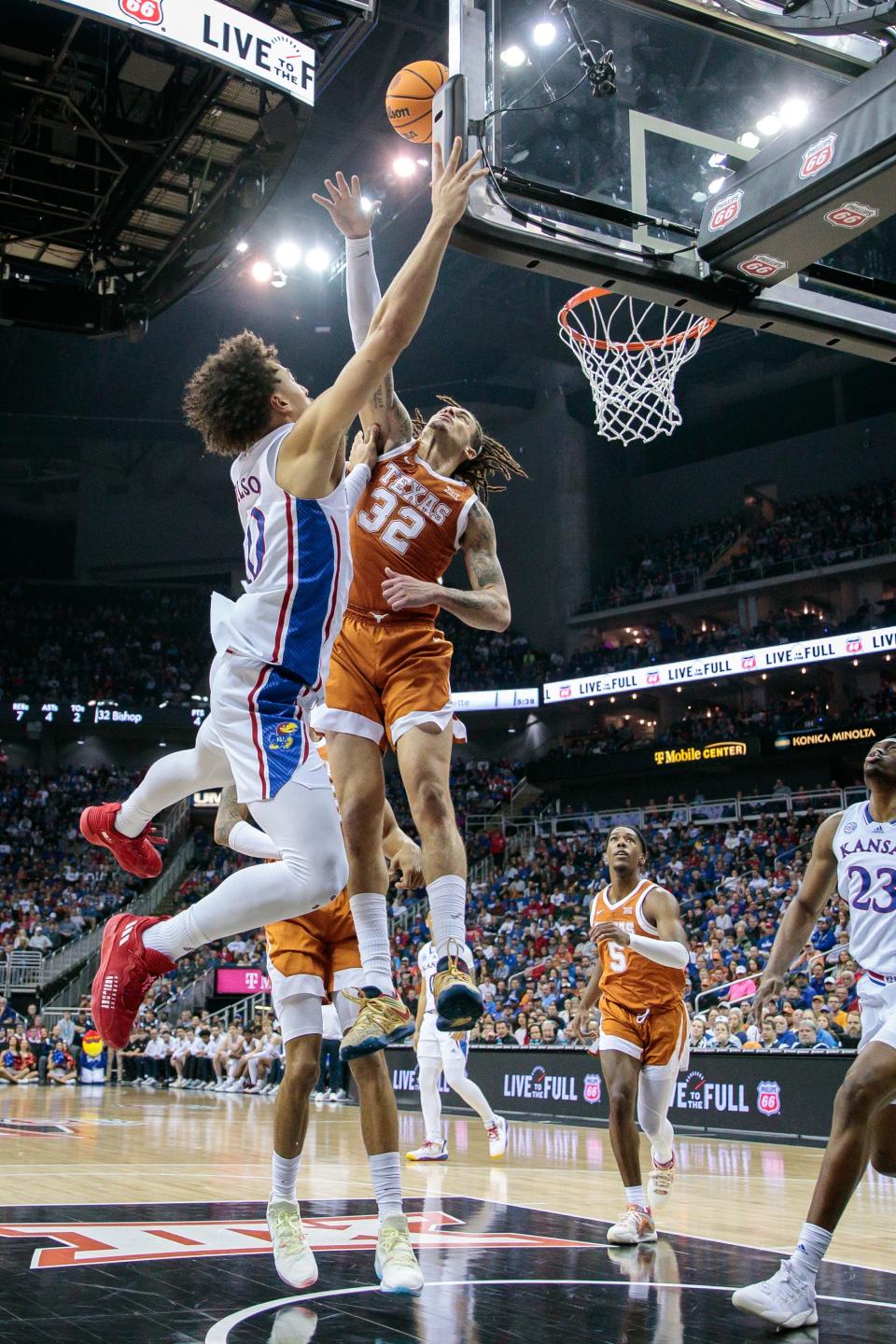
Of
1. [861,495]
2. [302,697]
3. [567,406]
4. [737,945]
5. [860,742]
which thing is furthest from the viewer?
[567,406]

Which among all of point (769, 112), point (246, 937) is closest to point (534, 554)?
point (246, 937)

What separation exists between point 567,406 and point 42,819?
1894cm

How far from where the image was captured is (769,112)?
6707 mm

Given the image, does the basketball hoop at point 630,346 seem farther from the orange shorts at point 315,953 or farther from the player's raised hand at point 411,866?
the orange shorts at point 315,953

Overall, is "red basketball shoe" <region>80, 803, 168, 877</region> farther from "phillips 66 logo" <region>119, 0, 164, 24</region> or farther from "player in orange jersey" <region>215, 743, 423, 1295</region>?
"phillips 66 logo" <region>119, 0, 164, 24</region>

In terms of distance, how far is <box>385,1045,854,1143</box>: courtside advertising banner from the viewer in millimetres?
13266

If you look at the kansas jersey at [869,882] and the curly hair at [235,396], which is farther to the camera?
the kansas jersey at [869,882]

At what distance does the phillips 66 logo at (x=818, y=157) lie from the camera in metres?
5.72

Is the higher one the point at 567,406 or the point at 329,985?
the point at 567,406

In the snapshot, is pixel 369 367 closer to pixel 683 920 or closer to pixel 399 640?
pixel 399 640

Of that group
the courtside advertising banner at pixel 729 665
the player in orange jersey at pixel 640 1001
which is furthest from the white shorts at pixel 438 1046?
the courtside advertising banner at pixel 729 665

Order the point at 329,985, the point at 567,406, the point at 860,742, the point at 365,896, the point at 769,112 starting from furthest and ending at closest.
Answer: the point at 567,406 < the point at 860,742 < the point at 769,112 < the point at 329,985 < the point at 365,896

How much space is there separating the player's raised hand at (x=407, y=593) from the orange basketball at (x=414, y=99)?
293 cm

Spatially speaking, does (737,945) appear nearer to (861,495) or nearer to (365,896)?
(365,896)
